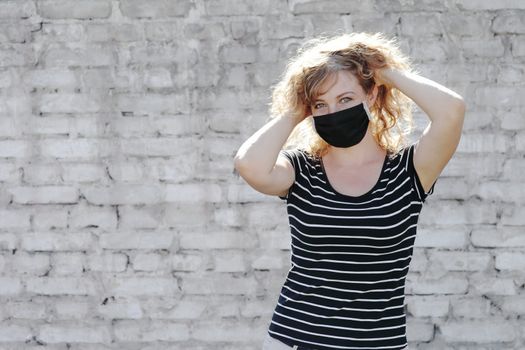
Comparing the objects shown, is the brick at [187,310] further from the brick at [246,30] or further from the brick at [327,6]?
the brick at [327,6]

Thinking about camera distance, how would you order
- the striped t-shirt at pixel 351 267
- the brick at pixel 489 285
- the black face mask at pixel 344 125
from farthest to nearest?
1. the brick at pixel 489 285
2. the black face mask at pixel 344 125
3. the striped t-shirt at pixel 351 267

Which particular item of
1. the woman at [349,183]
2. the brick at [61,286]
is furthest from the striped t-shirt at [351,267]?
the brick at [61,286]

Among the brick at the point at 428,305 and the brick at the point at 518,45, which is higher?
the brick at the point at 518,45

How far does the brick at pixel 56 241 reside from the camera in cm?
387

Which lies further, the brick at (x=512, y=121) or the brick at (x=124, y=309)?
the brick at (x=124, y=309)

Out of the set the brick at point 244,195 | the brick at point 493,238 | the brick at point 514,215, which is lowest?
the brick at point 493,238

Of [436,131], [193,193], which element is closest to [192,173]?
[193,193]

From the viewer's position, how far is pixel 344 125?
7.18 feet

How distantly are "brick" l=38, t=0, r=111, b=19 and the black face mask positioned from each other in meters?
1.94

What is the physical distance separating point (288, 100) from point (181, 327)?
1.93m

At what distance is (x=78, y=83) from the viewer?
383 centimetres

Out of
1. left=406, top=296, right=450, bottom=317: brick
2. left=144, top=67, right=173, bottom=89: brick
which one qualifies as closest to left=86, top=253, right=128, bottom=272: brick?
left=144, top=67, right=173, bottom=89: brick

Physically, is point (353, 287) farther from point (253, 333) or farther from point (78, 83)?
point (78, 83)

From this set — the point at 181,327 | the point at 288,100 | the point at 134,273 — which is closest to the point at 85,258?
the point at 134,273
